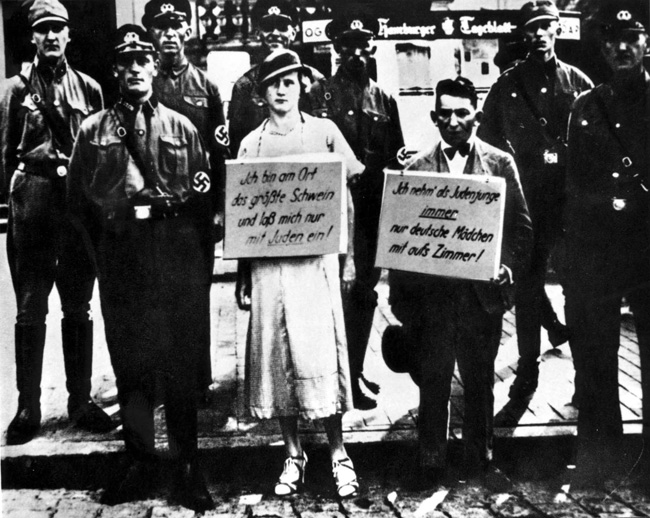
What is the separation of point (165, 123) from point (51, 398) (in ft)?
5.52

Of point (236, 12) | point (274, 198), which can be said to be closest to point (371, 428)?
point (274, 198)

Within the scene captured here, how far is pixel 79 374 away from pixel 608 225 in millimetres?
3119

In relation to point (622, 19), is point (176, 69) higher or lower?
lower

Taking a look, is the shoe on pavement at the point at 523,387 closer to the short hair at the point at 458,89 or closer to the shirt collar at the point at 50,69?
the short hair at the point at 458,89

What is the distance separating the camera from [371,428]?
4.46 meters

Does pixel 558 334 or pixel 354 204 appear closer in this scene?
pixel 354 204

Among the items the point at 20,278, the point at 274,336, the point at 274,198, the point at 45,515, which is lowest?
the point at 45,515

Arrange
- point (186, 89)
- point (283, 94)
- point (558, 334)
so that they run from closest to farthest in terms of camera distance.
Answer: point (283, 94), point (186, 89), point (558, 334)

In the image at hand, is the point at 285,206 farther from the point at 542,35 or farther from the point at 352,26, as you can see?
the point at 542,35

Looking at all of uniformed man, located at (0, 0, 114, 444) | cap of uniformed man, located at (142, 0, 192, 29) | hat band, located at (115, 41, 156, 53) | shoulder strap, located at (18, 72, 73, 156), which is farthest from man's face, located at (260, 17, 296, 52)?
shoulder strap, located at (18, 72, 73, 156)

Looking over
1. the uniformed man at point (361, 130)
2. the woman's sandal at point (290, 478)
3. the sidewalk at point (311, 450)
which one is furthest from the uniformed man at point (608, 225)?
the woman's sandal at point (290, 478)

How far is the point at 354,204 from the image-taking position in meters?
4.45

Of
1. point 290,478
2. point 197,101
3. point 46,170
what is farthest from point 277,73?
point 290,478

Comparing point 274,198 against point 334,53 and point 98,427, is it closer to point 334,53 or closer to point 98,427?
point 334,53
